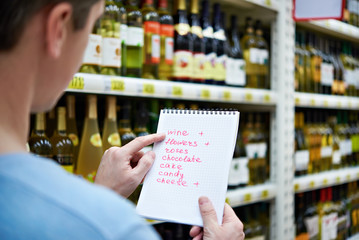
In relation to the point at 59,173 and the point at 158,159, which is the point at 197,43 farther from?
the point at 59,173

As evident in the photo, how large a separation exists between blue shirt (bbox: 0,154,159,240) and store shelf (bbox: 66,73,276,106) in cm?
92

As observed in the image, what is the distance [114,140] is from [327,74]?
1.63 metres

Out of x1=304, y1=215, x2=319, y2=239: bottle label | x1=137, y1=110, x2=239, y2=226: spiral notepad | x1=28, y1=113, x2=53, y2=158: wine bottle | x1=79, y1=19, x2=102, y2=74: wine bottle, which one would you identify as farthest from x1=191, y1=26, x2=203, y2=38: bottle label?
x1=304, y1=215, x2=319, y2=239: bottle label

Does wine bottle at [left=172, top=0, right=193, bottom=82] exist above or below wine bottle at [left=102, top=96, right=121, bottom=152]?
above

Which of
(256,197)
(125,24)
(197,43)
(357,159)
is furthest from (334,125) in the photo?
(125,24)

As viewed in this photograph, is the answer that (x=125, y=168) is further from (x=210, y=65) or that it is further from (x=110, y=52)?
(x=210, y=65)

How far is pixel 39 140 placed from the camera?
1.44 meters

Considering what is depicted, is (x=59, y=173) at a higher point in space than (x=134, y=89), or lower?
lower

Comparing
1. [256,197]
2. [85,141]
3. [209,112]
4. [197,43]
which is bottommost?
[256,197]

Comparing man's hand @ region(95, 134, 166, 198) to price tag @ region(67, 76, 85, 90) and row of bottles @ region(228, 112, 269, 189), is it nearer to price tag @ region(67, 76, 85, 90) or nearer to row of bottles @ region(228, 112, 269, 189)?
price tag @ region(67, 76, 85, 90)

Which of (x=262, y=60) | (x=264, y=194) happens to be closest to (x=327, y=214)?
(x=264, y=194)

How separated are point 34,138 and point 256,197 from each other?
1.08 meters

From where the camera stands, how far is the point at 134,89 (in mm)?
1510

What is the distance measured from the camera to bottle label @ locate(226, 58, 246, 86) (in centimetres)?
200
